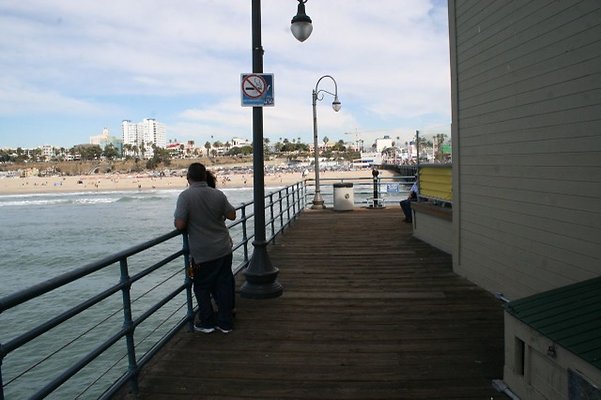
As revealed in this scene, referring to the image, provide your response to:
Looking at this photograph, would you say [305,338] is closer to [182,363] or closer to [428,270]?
[182,363]

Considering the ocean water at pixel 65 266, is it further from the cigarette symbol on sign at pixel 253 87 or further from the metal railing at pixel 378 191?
the metal railing at pixel 378 191

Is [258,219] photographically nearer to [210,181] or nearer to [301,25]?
[210,181]

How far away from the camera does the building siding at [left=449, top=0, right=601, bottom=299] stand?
3906 millimetres

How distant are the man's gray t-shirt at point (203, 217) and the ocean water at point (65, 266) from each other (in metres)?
0.39

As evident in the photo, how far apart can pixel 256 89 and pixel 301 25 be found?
133cm

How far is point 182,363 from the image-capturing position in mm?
3883

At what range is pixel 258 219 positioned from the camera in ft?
18.6

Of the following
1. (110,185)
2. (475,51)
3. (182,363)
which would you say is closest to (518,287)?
(475,51)

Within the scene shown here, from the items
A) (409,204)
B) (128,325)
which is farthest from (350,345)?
(409,204)

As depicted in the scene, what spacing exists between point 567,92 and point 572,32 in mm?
475

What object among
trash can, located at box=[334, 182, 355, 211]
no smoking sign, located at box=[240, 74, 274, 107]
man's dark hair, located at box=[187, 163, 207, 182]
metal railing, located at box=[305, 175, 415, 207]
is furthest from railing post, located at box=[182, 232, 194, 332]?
trash can, located at box=[334, 182, 355, 211]

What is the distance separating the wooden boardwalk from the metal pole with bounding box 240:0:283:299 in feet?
0.50

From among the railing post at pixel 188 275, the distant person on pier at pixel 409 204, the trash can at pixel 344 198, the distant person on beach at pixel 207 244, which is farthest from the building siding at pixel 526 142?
the trash can at pixel 344 198

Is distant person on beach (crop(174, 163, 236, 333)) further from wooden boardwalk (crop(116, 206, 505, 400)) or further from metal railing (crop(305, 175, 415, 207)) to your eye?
metal railing (crop(305, 175, 415, 207))
